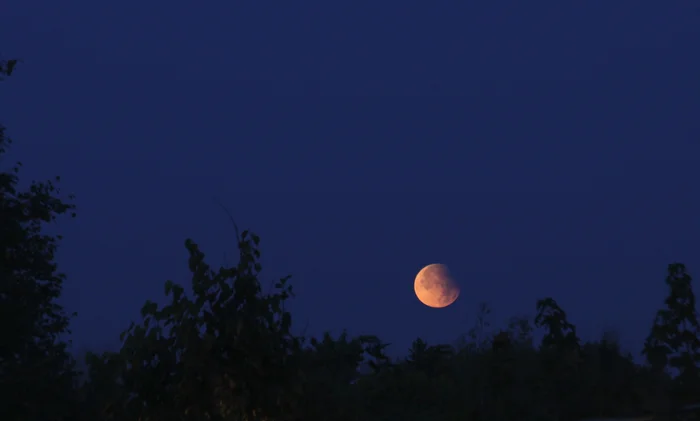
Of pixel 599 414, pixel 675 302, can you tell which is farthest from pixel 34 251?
pixel 675 302

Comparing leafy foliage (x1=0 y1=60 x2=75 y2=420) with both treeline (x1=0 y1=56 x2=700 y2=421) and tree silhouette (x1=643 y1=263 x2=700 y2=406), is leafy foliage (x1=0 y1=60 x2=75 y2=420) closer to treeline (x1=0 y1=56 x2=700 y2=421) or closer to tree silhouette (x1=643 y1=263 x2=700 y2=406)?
treeline (x1=0 y1=56 x2=700 y2=421)

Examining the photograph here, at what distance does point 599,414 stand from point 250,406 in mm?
6159

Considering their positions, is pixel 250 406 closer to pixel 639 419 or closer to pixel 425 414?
pixel 425 414

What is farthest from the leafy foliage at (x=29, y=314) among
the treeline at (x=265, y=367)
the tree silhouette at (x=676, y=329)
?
the tree silhouette at (x=676, y=329)

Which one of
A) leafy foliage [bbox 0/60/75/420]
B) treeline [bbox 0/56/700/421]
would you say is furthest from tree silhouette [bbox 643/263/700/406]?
leafy foliage [bbox 0/60/75/420]

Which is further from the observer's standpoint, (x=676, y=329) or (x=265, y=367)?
(x=676, y=329)

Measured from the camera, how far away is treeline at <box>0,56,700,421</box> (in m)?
5.28

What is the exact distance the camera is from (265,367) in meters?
5.39

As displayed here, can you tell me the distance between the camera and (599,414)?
10008 mm

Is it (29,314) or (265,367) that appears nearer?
(265,367)

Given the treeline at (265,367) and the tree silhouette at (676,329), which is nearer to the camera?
the treeline at (265,367)

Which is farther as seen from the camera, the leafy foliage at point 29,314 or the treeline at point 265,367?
the leafy foliage at point 29,314

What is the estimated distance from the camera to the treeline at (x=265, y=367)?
5.28m

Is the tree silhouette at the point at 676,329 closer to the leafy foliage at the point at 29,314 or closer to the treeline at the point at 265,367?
the treeline at the point at 265,367
